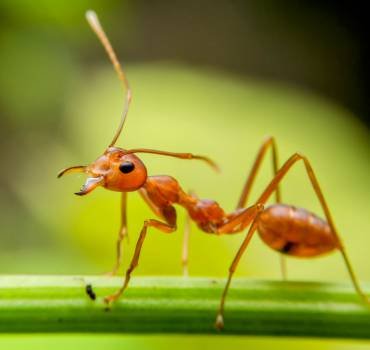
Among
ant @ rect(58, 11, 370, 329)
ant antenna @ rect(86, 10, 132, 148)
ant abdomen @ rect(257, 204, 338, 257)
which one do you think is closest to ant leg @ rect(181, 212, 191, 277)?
ant @ rect(58, 11, 370, 329)

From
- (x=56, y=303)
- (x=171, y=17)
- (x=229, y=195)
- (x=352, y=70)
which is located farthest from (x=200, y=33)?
(x=56, y=303)

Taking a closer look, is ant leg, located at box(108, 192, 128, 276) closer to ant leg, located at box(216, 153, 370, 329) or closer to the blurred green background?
the blurred green background

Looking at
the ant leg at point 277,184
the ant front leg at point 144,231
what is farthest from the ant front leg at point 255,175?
the ant front leg at point 144,231

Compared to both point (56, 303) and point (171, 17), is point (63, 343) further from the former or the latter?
point (171, 17)

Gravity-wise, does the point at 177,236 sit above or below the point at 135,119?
below

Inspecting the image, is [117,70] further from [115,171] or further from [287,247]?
[287,247]

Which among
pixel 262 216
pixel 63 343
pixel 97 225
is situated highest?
pixel 262 216

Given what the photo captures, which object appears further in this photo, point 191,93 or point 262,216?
point 191,93
